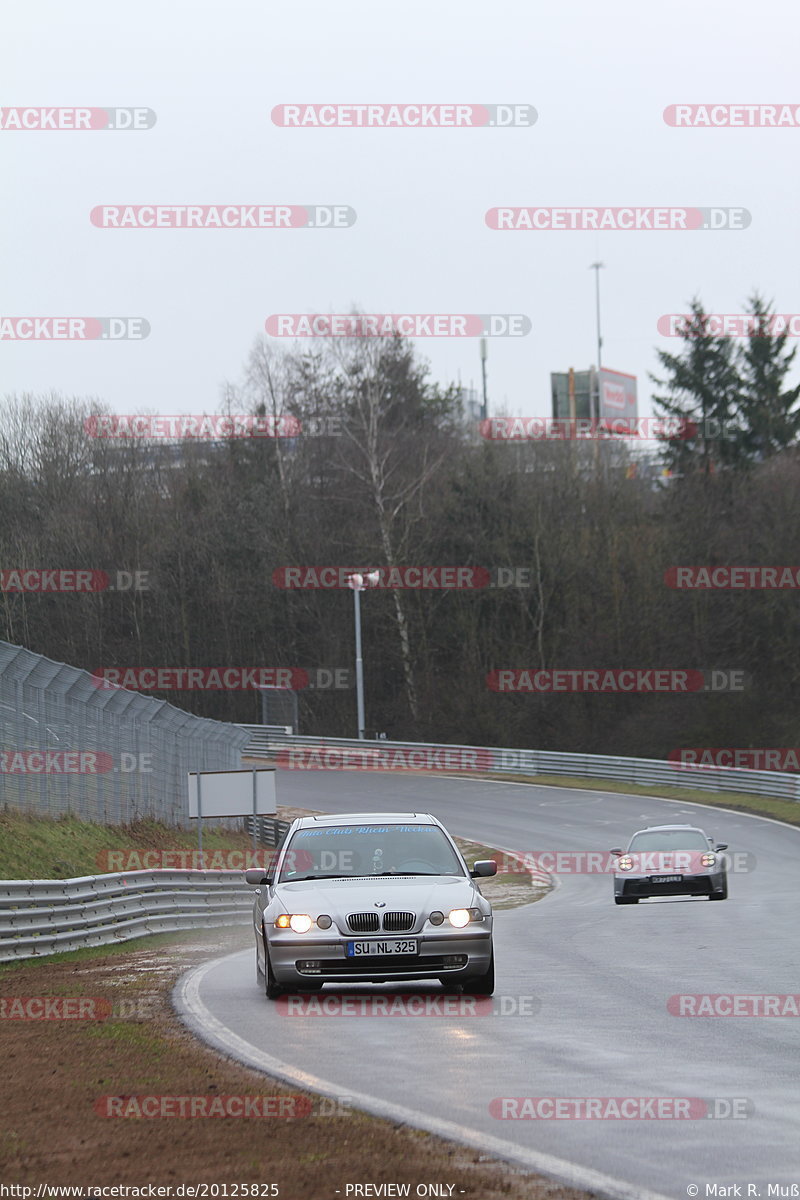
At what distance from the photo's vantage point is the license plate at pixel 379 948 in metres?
10.6

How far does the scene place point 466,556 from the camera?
212 ft

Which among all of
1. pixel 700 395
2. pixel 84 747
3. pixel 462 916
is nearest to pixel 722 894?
pixel 84 747

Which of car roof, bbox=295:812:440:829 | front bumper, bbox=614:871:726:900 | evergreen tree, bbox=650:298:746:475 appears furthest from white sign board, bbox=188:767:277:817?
evergreen tree, bbox=650:298:746:475

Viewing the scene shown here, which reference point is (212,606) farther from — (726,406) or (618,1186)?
(618,1186)

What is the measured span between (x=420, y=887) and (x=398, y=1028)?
4.83 ft

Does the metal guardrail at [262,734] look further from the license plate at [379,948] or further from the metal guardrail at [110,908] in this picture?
the license plate at [379,948]

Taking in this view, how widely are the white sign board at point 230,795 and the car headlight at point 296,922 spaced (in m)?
15.2

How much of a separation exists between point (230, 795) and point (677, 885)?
8.12 meters

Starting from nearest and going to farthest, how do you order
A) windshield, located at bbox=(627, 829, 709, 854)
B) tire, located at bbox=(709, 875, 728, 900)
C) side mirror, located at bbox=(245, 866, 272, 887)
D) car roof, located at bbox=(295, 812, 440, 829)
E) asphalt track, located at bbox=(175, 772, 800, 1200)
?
asphalt track, located at bbox=(175, 772, 800, 1200), side mirror, located at bbox=(245, 866, 272, 887), car roof, located at bbox=(295, 812, 440, 829), tire, located at bbox=(709, 875, 728, 900), windshield, located at bbox=(627, 829, 709, 854)

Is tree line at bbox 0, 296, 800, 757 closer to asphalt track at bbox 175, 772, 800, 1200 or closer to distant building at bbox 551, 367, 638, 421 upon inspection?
distant building at bbox 551, 367, 638, 421

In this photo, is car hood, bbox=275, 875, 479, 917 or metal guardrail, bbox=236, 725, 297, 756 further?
metal guardrail, bbox=236, 725, 297, 756

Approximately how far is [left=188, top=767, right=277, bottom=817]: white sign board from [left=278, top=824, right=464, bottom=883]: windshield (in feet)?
46.3

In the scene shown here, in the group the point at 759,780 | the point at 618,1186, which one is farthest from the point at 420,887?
the point at 759,780

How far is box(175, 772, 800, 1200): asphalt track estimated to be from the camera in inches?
241
